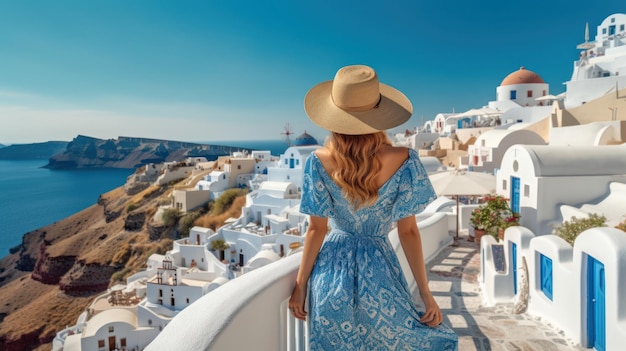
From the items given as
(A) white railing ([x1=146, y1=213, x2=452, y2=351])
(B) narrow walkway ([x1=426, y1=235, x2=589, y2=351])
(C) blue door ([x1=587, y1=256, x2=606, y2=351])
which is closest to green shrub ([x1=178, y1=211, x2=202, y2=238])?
(B) narrow walkway ([x1=426, y1=235, x2=589, y2=351])

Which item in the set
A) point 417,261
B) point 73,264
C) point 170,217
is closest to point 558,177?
point 417,261

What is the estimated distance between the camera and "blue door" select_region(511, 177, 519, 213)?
677 centimetres

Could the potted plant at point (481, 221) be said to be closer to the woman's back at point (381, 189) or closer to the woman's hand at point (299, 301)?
the woman's back at point (381, 189)

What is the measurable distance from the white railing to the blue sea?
7435 cm

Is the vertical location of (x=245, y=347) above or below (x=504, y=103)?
below

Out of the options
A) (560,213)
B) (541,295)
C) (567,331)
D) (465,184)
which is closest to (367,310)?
(567,331)

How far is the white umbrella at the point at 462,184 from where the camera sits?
716cm

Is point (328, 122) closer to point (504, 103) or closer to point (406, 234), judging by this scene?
point (406, 234)

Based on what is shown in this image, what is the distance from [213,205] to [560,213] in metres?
33.3

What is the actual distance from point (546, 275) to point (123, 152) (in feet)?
532

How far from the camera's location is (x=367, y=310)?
5.22 ft

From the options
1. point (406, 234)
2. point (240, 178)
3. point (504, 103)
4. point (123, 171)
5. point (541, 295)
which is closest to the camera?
point (406, 234)

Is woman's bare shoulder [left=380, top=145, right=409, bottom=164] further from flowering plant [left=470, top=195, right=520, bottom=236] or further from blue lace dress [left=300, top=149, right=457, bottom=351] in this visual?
flowering plant [left=470, top=195, right=520, bottom=236]

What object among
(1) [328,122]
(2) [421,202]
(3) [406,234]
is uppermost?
(1) [328,122]
